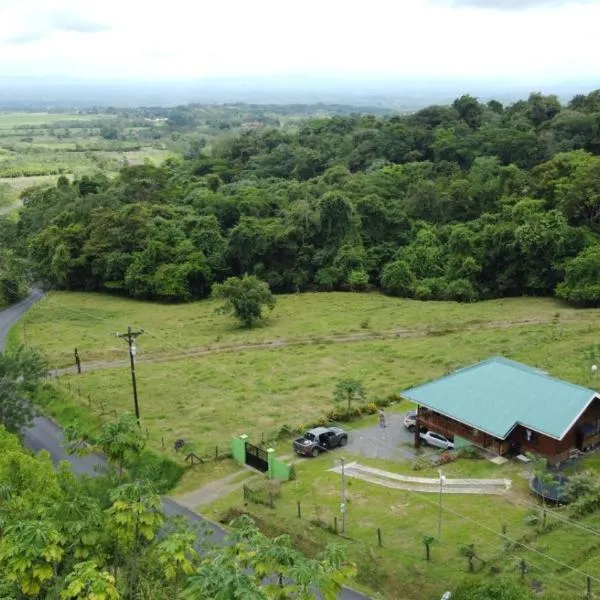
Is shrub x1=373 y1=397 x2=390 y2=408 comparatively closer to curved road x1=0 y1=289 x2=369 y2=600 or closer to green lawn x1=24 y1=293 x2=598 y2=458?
green lawn x1=24 y1=293 x2=598 y2=458

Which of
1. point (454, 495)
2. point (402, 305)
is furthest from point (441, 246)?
point (454, 495)

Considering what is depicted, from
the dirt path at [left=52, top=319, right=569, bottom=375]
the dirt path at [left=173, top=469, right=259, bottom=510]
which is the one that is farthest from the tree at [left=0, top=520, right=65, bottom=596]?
the dirt path at [left=52, top=319, right=569, bottom=375]

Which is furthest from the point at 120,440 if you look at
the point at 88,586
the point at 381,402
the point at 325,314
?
the point at 325,314

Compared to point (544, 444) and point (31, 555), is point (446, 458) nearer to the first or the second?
point (544, 444)

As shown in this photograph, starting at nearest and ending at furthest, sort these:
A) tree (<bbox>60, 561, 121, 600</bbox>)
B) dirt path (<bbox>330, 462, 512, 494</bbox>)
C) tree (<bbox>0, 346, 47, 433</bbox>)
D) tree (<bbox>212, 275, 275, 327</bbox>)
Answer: tree (<bbox>60, 561, 121, 600</bbox>), dirt path (<bbox>330, 462, 512, 494</bbox>), tree (<bbox>0, 346, 47, 433</bbox>), tree (<bbox>212, 275, 275, 327</bbox>)

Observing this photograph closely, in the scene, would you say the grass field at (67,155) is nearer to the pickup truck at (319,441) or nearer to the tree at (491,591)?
the pickup truck at (319,441)
